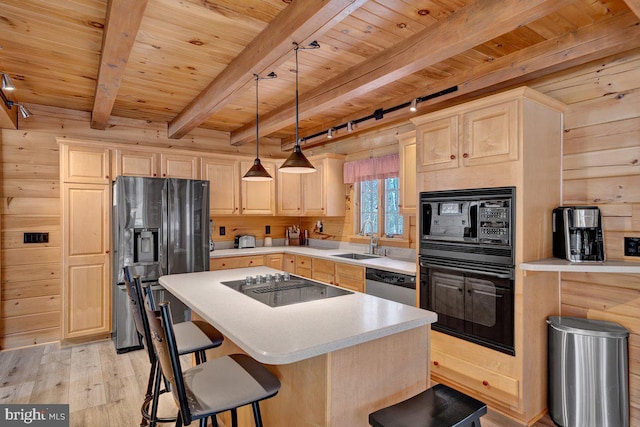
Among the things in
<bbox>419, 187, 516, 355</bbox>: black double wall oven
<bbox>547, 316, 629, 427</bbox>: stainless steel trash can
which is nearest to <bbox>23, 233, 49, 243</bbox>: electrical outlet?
<bbox>419, 187, 516, 355</bbox>: black double wall oven

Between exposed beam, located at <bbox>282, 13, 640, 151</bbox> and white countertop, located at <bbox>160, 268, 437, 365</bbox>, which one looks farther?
exposed beam, located at <bbox>282, 13, 640, 151</bbox>

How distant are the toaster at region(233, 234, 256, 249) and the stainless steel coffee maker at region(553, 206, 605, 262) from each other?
3671 mm

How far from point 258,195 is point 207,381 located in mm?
3528

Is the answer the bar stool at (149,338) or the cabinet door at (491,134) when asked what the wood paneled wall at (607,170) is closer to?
the cabinet door at (491,134)

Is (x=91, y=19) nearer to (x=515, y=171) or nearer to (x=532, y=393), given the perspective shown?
(x=515, y=171)

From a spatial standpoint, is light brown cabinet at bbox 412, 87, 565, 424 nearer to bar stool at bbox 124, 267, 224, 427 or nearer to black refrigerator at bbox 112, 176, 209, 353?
bar stool at bbox 124, 267, 224, 427

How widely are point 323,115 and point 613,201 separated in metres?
2.84

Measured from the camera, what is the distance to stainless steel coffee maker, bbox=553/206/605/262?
2266 millimetres

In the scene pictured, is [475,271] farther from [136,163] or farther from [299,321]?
[136,163]

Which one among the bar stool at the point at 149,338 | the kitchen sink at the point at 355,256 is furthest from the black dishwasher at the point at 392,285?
the bar stool at the point at 149,338

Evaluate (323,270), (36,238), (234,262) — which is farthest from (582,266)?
(36,238)

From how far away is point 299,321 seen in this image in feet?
5.35

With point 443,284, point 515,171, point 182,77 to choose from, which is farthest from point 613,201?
point 182,77

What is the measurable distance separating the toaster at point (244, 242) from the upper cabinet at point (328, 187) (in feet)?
3.07
